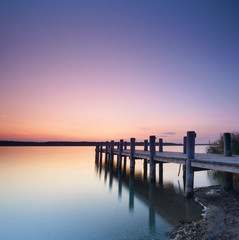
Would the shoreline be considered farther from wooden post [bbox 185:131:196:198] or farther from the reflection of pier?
wooden post [bbox 185:131:196:198]

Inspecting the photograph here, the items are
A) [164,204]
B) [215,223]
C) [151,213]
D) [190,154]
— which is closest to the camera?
[215,223]

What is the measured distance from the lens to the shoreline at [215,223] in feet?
15.0

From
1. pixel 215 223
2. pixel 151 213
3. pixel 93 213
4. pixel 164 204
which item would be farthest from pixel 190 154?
pixel 93 213

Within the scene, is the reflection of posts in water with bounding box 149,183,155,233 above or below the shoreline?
below

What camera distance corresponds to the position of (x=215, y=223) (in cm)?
519

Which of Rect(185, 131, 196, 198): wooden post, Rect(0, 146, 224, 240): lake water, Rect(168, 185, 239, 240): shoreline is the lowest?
Rect(0, 146, 224, 240): lake water

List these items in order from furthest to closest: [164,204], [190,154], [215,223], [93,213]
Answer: [164,204], [190,154], [93,213], [215,223]

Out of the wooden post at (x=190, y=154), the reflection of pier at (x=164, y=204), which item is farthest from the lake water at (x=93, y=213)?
the wooden post at (x=190, y=154)

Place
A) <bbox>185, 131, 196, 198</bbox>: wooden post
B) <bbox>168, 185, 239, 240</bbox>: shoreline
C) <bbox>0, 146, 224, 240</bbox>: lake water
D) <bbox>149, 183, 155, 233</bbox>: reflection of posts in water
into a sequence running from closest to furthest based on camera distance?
1. <bbox>168, 185, 239, 240</bbox>: shoreline
2. <bbox>0, 146, 224, 240</bbox>: lake water
3. <bbox>149, 183, 155, 233</bbox>: reflection of posts in water
4. <bbox>185, 131, 196, 198</bbox>: wooden post

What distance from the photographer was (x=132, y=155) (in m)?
15.2

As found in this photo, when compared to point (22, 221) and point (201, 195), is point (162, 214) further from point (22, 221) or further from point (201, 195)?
point (22, 221)

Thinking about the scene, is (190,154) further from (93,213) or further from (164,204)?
(93,213)

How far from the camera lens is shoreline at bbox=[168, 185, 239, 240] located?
15.0ft

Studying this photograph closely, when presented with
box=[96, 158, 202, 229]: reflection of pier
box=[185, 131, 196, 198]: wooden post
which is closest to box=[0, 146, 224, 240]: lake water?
box=[96, 158, 202, 229]: reflection of pier
